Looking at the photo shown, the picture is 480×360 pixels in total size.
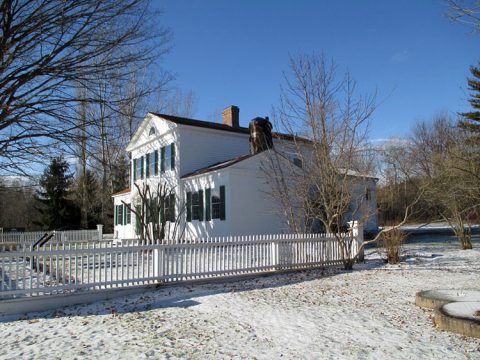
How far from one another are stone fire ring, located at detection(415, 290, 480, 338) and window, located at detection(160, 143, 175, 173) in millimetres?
16039

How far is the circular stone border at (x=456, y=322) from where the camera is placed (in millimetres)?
5066

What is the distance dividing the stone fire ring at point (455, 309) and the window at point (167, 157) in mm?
16039

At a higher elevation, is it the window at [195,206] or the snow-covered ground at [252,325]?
the window at [195,206]

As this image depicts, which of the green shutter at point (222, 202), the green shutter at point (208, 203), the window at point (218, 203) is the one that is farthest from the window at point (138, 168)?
the green shutter at point (222, 202)

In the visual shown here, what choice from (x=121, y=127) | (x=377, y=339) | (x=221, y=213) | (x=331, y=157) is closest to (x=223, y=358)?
(x=377, y=339)

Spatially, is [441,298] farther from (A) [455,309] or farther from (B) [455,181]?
(B) [455,181]

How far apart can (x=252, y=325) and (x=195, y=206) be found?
46.5 feet

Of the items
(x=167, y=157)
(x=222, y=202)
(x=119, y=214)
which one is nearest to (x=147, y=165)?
(x=167, y=157)

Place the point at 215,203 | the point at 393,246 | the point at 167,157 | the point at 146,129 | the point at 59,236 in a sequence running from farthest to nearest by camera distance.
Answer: the point at 59,236 < the point at 146,129 < the point at 167,157 < the point at 215,203 < the point at 393,246

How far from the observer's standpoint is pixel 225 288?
877cm

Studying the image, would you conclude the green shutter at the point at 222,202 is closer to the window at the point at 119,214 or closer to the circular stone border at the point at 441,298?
the circular stone border at the point at 441,298

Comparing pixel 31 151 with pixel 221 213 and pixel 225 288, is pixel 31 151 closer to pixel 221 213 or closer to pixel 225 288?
pixel 225 288

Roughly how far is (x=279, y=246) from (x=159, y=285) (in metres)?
3.57

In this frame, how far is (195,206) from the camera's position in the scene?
64.8ft
